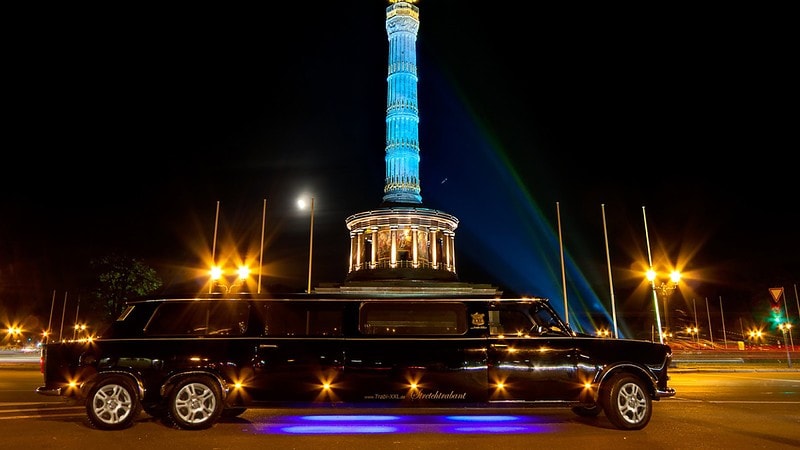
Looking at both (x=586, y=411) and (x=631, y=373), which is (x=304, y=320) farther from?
(x=631, y=373)

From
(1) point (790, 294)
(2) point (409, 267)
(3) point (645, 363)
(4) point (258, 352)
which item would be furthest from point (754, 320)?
(4) point (258, 352)

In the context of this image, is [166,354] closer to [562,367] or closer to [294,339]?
[294,339]

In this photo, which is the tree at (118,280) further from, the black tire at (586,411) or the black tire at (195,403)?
the black tire at (586,411)

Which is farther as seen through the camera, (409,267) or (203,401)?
(409,267)

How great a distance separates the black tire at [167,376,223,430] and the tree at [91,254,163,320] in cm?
3721

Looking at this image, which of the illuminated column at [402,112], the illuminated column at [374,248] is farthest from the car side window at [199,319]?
the illuminated column at [402,112]

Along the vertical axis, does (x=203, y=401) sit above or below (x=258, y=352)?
below

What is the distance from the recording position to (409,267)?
44.9 m

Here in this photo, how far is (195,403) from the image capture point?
7758 millimetres

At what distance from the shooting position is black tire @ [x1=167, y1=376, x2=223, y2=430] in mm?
7645

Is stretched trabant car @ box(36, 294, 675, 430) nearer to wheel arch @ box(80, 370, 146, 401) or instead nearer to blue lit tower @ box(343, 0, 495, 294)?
wheel arch @ box(80, 370, 146, 401)

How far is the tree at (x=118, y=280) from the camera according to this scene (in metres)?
40.7

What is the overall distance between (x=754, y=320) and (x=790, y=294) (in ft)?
27.6

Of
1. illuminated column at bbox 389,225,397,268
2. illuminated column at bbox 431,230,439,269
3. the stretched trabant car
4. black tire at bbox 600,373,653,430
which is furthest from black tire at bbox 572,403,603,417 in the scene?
illuminated column at bbox 431,230,439,269
